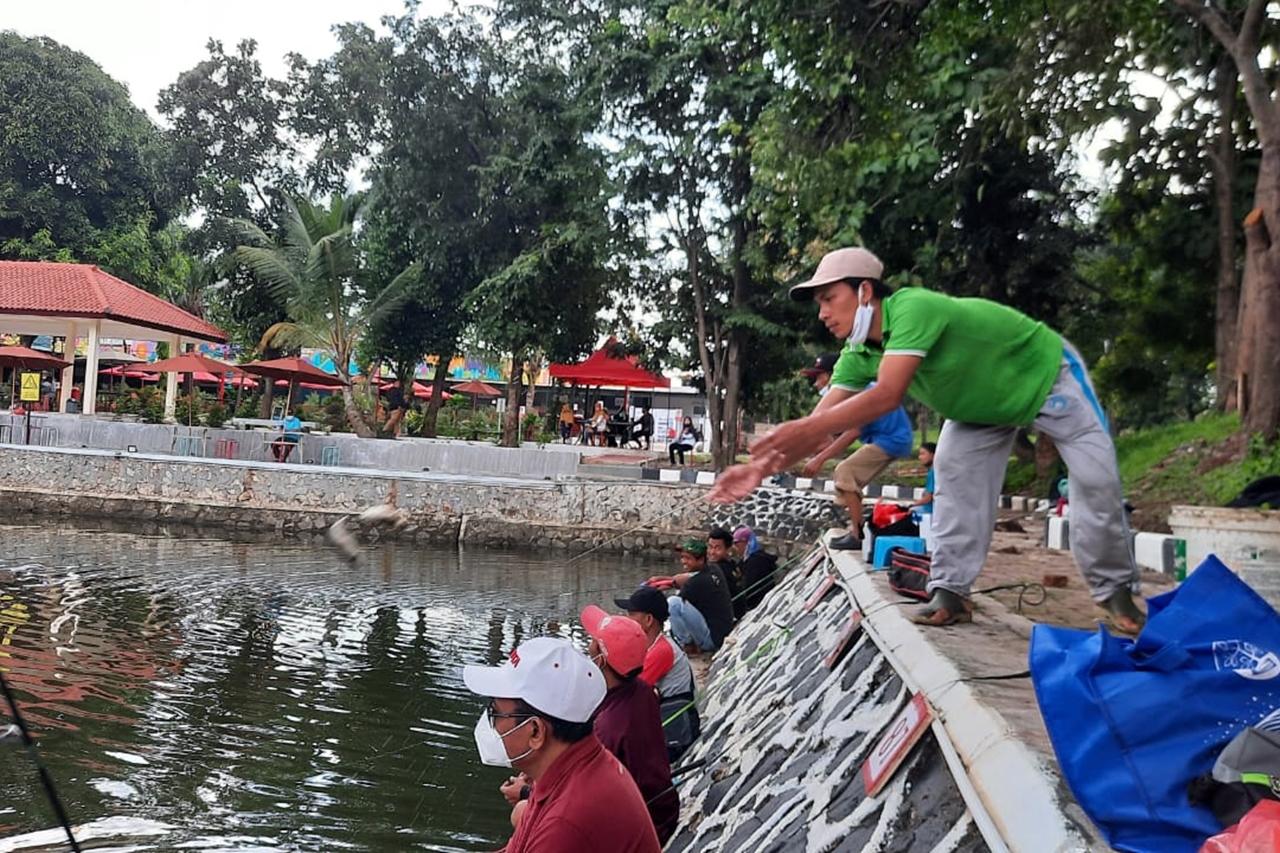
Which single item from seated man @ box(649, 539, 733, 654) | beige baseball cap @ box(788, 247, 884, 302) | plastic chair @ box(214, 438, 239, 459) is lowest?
seated man @ box(649, 539, 733, 654)

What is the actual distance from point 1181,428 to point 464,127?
18.0 metres

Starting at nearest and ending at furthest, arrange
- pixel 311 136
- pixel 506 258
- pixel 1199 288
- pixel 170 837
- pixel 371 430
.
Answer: pixel 170 837
pixel 1199 288
pixel 506 258
pixel 371 430
pixel 311 136

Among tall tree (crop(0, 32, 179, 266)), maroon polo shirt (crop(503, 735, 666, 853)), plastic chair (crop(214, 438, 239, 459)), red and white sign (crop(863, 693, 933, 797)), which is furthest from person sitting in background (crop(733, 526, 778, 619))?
tall tree (crop(0, 32, 179, 266))

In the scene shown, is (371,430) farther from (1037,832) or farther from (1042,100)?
(1037,832)

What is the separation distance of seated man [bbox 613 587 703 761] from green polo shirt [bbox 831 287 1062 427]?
2419 mm

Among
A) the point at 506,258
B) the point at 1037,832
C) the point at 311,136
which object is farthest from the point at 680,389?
the point at 1037,832

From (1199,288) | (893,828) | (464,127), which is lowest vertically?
(893,828)

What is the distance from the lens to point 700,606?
877 centimetres

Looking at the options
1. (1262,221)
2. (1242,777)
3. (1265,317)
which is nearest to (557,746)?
(1242,777)

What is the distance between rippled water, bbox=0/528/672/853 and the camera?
6.14m

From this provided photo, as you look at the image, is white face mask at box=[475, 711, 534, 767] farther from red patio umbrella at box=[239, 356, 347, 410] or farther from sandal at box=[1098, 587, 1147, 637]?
red patio umbrella at box=[239, 356, 347, 410]

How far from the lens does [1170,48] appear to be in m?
13.9

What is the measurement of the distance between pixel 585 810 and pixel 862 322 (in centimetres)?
188

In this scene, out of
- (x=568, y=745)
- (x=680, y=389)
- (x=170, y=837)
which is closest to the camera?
(x=568, y=745)
